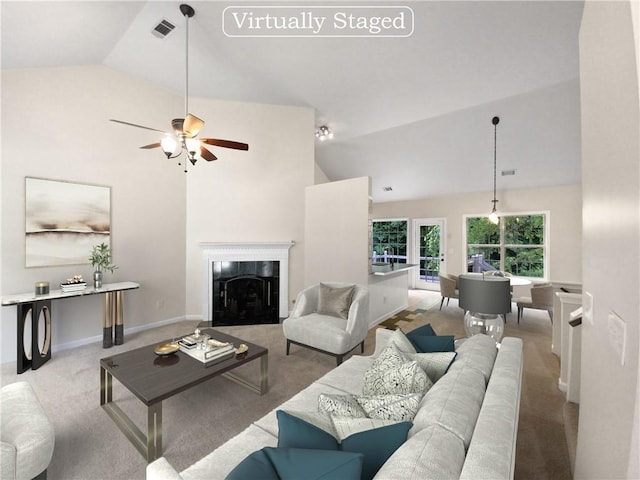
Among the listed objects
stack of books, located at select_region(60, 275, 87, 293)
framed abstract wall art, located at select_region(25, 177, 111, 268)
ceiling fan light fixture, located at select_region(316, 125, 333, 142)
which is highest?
ceiling fan light fixture, located at select_region(316, 125, 333, 142)

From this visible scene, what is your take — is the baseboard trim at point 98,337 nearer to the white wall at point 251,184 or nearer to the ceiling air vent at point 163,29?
the white wall at point 251,184

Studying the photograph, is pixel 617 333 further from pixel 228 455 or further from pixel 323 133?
pixel 323 133

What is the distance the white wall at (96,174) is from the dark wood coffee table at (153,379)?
6.31ft

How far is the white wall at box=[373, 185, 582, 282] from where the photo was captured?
585 centimetres

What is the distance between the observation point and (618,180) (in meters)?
0.86

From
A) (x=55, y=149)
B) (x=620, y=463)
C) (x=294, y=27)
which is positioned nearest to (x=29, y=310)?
(x=55, y=149)

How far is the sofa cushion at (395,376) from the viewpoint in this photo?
137 cm

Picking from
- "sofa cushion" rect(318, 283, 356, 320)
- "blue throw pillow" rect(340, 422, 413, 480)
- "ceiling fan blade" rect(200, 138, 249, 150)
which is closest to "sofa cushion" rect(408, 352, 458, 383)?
"blue throw pillow" rect(340, 422, 413, 480)

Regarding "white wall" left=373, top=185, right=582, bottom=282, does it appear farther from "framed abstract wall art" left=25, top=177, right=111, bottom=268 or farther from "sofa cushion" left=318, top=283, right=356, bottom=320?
"framed abstract wall art" left=25, top=177, right=111, bottom=268

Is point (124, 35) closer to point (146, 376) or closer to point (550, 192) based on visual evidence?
point (146, 376)

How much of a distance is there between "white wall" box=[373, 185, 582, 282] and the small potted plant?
6.98 metres

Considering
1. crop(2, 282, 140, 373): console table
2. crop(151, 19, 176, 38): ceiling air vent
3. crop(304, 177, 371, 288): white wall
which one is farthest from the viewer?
crop(304, 177, 371, 288): white wall

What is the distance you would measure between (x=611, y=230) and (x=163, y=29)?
13.8 feet


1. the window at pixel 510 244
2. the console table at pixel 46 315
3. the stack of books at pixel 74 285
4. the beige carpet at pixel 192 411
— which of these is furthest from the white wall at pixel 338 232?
the window at pixel 510 244
